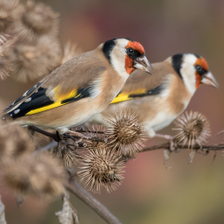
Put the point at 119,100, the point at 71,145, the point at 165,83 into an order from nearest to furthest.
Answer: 1. the point at 71,145
2. the point at 119,100
3. the point at 165,83

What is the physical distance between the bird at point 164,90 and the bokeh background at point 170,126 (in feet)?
0.79

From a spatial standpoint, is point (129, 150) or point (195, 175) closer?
point (129, 150)

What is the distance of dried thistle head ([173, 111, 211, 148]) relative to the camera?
51.2 inches

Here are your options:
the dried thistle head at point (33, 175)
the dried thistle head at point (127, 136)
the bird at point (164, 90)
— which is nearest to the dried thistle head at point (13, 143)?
the dried thistle head at point (33, 175)

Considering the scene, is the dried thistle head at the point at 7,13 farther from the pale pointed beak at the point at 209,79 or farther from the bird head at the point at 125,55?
the pale pointed beak at the point at 209,79

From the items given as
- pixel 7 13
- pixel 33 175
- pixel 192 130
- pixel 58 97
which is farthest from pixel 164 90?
pixel 33 175

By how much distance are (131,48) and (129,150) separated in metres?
0.33

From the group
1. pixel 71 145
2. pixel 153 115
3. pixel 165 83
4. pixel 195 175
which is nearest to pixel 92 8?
pixel 165 83

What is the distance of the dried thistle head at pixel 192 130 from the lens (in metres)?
1.30

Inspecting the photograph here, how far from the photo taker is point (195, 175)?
6.59ft

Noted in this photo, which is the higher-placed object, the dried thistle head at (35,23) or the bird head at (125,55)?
the dried thistle head at (35,23)

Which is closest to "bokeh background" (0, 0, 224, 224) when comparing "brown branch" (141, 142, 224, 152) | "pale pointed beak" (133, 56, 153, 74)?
"brown branch" (141, 142, 224, 152)

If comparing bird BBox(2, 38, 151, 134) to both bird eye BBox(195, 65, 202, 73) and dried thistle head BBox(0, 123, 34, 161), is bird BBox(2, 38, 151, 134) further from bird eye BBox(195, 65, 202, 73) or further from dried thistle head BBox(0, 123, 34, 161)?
bird eye BBox(195, 65, 202, 73)

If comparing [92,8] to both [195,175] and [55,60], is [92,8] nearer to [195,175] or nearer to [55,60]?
[55,60]
